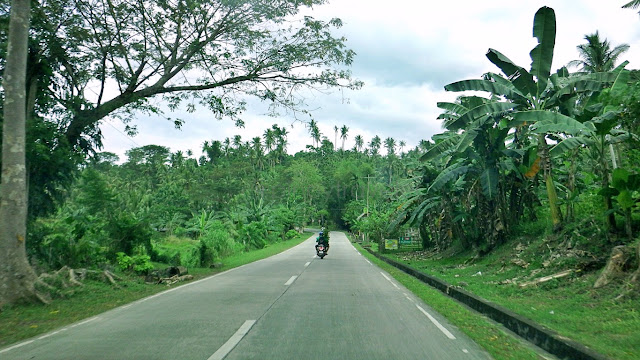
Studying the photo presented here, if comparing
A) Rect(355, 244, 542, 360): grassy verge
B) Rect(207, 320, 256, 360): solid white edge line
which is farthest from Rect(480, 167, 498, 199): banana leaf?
Rect(207, 320, 256, 360): solid white edge line

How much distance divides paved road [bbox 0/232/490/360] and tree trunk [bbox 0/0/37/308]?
6.55 ft

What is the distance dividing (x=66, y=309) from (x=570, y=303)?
9.76 metres

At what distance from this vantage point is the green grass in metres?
5.99

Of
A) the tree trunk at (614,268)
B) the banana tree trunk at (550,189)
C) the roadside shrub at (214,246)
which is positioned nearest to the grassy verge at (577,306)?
the tree trunk at (614,268)

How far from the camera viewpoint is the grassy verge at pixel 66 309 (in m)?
6.75

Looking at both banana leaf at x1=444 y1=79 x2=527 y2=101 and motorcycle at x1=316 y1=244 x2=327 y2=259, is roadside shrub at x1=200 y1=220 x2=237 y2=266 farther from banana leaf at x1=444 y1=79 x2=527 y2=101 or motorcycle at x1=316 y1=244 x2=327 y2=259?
banana leaf at x1=444 y1=79 x2=527 y2=101

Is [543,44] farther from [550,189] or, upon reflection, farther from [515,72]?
[550,189]

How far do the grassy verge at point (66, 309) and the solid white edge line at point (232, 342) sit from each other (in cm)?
288

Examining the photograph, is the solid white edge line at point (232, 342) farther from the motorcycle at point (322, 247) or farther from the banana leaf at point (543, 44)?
the motorcycle at point (322, 247)

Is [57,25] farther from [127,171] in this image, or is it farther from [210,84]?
[127,171]

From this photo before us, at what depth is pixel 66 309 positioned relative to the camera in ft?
28.6

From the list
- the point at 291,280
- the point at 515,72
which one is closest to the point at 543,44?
the point at 515,72

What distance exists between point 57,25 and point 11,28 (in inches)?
143

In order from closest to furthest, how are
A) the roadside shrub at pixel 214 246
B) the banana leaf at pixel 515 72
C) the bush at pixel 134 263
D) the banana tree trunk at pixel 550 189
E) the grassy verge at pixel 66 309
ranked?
the grassy verge at pixel 66 309, the banana leaf at pixel 515 72, the banana tree trunk at pixel 550 189, the bush at pixel 134 263, the roadside shrub at pixel 214 246
